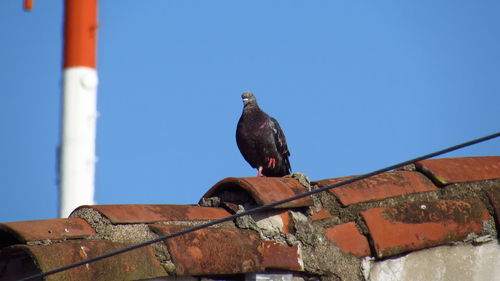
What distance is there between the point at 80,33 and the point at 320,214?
1045 cm

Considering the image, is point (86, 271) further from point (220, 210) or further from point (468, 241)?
point (468, 241)

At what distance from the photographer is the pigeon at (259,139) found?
658cm

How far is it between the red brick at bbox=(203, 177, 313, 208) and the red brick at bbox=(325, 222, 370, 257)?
0.12 meters

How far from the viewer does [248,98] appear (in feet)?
22.4

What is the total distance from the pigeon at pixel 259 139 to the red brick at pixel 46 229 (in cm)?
387

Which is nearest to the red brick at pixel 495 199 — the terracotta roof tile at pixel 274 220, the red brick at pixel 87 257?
the terracotta roof tile at pixel 274 220

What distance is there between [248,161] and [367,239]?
398 cm

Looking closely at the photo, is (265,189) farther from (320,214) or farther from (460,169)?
(460,169)

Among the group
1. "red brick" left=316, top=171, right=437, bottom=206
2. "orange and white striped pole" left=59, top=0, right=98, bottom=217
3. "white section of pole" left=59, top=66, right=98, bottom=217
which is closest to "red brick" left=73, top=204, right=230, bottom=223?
"red brick" left=316, top=171, right=437, bottom=206

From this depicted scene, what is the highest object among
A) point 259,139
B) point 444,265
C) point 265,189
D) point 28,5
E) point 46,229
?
point 28,5

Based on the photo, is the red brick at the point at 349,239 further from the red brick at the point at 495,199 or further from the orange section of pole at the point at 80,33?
the orange section of pole at the point at 80,33

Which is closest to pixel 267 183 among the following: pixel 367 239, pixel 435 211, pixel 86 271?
pixel 367 239

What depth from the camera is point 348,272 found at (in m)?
2.88

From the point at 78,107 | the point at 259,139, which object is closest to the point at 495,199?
the point at 259,139
